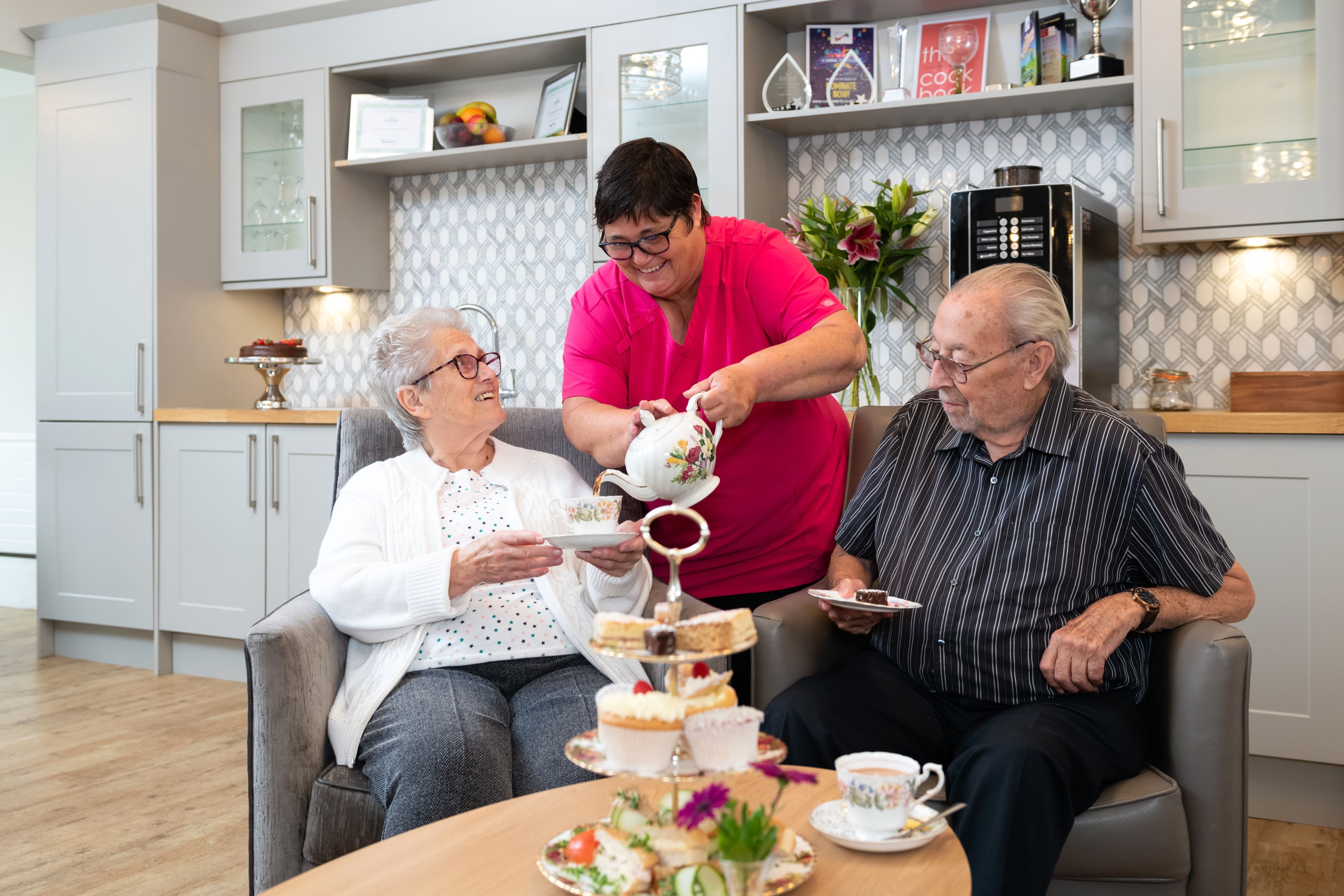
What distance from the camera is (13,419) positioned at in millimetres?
5664

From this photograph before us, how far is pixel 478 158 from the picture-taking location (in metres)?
4.01

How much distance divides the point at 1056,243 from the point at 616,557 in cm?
162

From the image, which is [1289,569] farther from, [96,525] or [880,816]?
[96,525]

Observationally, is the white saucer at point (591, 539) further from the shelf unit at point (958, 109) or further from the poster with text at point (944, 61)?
the poster with text at point (944, 61)

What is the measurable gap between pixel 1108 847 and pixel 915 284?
2258mm

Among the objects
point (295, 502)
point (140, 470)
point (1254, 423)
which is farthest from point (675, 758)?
point (140, 470)

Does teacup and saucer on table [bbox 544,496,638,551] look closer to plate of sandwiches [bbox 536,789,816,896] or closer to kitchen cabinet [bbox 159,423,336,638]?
plate of sandwiches [bbox 536,789,816,896]

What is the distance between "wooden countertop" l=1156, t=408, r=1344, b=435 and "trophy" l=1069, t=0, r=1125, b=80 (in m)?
0.99

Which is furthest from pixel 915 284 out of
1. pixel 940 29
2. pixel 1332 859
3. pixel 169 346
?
pixel 169 346

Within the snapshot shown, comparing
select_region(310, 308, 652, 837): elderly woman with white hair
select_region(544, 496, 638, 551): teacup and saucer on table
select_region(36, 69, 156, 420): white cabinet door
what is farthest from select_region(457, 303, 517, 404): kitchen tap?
select_region(544, 496, 638, 551): teacup and saucer on table

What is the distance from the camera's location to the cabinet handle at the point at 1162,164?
292 cm

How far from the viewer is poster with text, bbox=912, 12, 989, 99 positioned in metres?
3.32

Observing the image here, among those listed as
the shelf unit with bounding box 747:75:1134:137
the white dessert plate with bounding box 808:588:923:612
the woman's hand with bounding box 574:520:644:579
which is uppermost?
the shelf unit with bounding box 747:75:1134:137

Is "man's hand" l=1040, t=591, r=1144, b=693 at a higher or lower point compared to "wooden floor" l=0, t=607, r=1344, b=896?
higher
